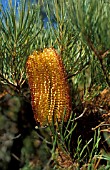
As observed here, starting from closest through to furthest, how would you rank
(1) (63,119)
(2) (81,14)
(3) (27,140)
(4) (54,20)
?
(2) (81,14) < (1) (63,119) < (4) (54,20) < (3) (27,140)

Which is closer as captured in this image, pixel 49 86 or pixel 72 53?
pixel 49 86

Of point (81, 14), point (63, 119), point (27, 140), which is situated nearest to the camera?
point (81, 14)

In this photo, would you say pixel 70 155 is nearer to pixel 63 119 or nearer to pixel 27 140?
pixel 63 119

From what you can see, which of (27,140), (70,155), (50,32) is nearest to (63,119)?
(70,155)

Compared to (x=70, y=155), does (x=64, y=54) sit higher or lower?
higher

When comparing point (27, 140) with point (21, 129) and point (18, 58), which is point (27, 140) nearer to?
point (21, 129)

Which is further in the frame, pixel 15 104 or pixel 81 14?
pixel 15 104
